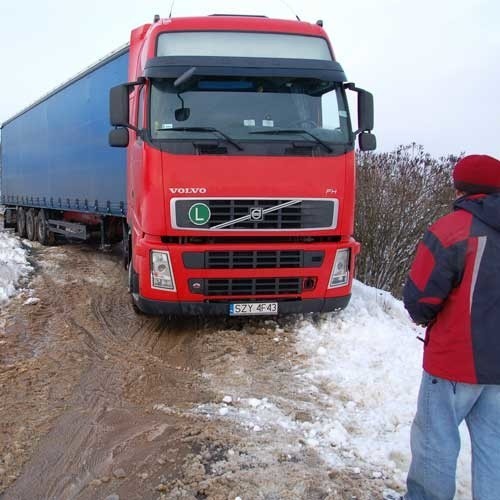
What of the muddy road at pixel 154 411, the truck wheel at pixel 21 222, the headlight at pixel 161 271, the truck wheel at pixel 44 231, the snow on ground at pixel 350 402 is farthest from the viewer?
the truck wheel at pixel 21 222

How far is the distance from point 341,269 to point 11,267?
6.22 metres

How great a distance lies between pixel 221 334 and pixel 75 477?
111 inches

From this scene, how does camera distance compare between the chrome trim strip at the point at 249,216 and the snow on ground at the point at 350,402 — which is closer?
the snow on ground at the point at 350,402

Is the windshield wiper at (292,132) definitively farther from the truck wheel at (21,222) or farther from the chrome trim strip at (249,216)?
the truck wheel at (21,222)

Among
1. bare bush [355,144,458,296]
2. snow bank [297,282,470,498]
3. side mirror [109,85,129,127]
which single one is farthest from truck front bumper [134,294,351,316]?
bare bush [355,144,458,296]

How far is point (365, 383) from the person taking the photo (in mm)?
4434

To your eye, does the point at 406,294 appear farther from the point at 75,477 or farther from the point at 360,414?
the point at 75,477

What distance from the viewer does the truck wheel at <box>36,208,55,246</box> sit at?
14.2 metres

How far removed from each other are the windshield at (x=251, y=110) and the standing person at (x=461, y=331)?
3169mm

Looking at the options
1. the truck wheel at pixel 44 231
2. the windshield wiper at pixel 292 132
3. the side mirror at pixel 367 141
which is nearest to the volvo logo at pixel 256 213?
the windshield wiper at pixel 292 132

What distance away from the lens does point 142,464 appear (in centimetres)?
329

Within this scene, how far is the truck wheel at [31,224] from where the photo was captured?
15452mm

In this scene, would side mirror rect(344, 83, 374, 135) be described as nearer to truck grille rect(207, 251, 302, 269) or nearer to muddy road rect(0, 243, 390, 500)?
truck grille rect(207, 251, 302, 269)

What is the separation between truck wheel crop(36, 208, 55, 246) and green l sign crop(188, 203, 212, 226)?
9977mm
